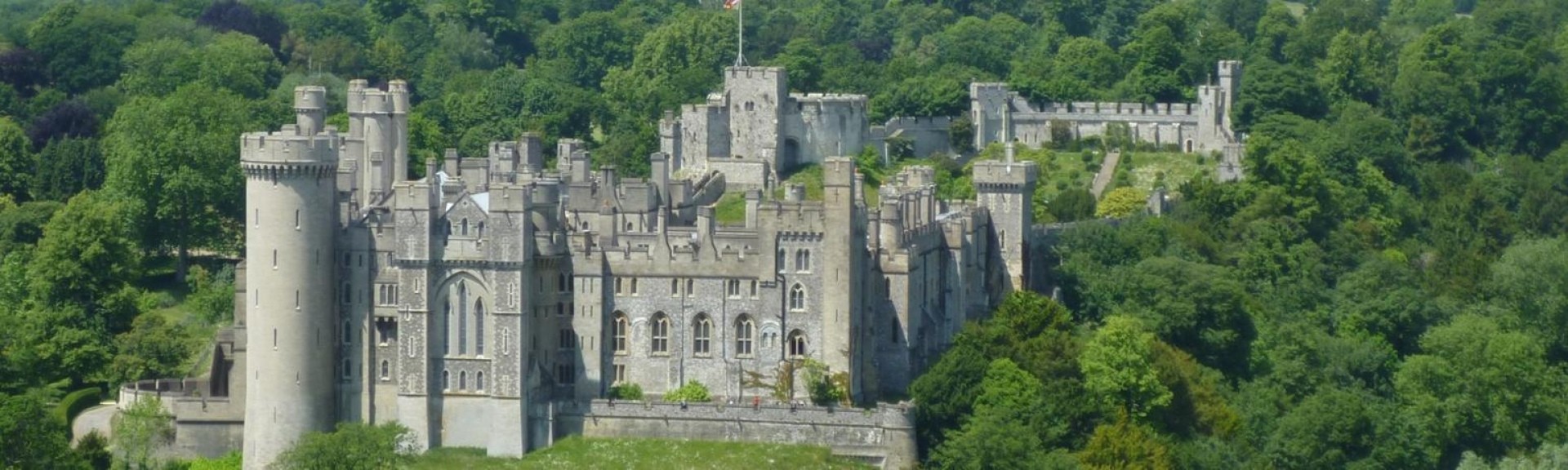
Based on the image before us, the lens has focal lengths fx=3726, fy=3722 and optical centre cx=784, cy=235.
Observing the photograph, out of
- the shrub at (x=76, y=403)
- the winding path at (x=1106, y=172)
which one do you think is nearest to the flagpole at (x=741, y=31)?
the winding path at (x=1106, y=172)

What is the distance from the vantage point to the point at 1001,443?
94.9 meters

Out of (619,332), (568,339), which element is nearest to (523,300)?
(568,339)

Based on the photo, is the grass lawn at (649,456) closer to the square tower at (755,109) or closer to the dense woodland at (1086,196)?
the dense woodland at (1086,196)

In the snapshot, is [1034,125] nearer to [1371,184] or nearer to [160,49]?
[1371,184]

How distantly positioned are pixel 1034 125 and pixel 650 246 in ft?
137

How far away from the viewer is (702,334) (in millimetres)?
97188

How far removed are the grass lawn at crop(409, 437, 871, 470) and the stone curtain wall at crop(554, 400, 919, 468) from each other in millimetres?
317

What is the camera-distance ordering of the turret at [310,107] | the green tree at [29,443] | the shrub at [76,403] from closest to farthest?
the green tree at [29,443] < the shrub at [76,403] < the turret at [310,107]

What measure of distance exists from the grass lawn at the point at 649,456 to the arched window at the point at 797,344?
3134 millimetres

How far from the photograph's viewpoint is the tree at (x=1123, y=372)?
10106cm

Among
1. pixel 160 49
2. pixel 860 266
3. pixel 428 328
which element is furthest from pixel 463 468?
pixel 160 49

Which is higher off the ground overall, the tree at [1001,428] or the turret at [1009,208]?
the turret at [1009,208]

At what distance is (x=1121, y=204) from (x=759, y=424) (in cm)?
3207

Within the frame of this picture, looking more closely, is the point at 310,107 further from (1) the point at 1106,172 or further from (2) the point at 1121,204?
(1) the point at 1106,172
